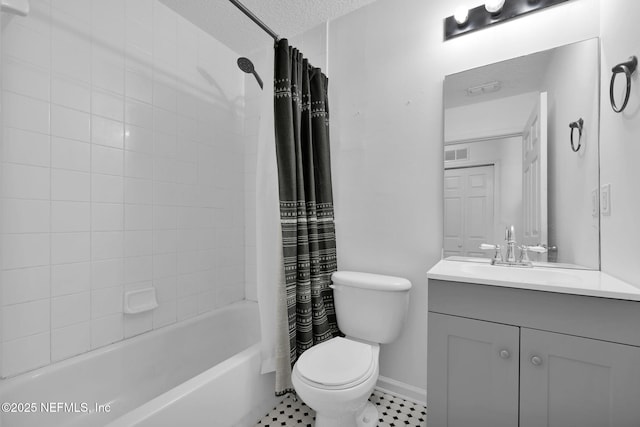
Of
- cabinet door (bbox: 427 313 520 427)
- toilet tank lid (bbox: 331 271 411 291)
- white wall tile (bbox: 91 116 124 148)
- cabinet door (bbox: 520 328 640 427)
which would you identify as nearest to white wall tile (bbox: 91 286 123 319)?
white wall tile (bbox: 91 116 124 148)

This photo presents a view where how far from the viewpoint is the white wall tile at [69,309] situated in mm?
1338

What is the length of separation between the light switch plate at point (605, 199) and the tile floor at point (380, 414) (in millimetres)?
1320

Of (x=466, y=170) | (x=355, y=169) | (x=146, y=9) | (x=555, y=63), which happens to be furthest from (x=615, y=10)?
(x=146, y=9)

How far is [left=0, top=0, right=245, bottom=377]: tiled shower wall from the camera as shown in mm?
1245

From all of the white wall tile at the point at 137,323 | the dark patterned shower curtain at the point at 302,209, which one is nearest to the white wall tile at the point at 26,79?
the dark patterned shower curtain at the point at 302,209

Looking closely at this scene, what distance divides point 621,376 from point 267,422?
1.49 m

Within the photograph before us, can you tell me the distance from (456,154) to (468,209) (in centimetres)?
31

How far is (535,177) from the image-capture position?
1.44 metres

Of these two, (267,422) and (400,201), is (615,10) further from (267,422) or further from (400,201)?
(267,422)

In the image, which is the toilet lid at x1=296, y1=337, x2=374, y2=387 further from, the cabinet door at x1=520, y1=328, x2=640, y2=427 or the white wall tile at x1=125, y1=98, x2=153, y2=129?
the white wall tile at x1=125, y1=98, x2=153, y2=129

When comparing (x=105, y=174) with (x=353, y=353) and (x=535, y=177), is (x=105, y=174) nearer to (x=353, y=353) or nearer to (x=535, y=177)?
(x=353, y=353)

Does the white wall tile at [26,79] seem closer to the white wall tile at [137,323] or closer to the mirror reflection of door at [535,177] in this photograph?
the white wall tile at [137,323]

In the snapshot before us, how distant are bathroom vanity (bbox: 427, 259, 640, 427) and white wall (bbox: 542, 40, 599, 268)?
0.52 ft

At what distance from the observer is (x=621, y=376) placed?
88 centimetres
